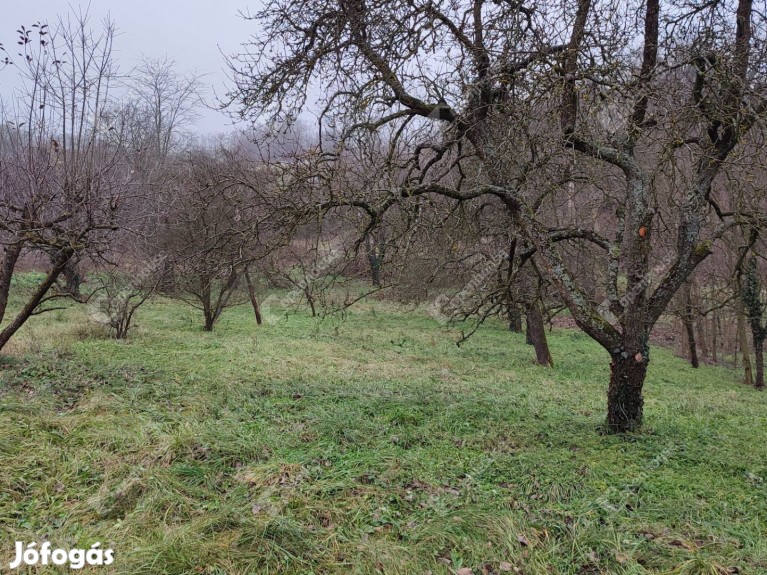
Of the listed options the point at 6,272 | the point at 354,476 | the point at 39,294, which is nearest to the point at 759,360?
→ the point at 354,476

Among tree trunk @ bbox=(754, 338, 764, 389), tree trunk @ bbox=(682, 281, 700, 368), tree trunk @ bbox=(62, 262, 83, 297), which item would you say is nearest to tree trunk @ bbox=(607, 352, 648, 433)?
tree trunk @ bbox=(682, 281, 700, 368)

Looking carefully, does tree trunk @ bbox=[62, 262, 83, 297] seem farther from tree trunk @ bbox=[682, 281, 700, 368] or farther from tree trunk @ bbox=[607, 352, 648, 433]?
tree trunk @ bbox=[682, 281, 700, 368]

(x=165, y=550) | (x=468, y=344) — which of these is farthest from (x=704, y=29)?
(x=468, y=344)

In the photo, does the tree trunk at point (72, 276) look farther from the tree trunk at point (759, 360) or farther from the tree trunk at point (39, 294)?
the tree trunk at point (759, 360)

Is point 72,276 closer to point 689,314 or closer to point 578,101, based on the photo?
point 578,101

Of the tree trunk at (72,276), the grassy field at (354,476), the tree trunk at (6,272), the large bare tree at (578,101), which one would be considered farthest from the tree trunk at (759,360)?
the tree trunk at (6,272)

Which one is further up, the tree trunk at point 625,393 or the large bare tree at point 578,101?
the large bare tree at point 578,101

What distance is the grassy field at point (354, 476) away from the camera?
9.45ft

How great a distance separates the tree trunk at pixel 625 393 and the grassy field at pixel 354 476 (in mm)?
191

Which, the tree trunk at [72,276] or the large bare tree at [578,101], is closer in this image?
the large bare tree at [578,101]

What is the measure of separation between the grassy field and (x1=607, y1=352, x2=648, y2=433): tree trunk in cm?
19

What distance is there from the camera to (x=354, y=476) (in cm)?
385

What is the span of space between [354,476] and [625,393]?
2.96 metres

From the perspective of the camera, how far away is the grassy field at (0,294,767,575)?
2.88 meters
